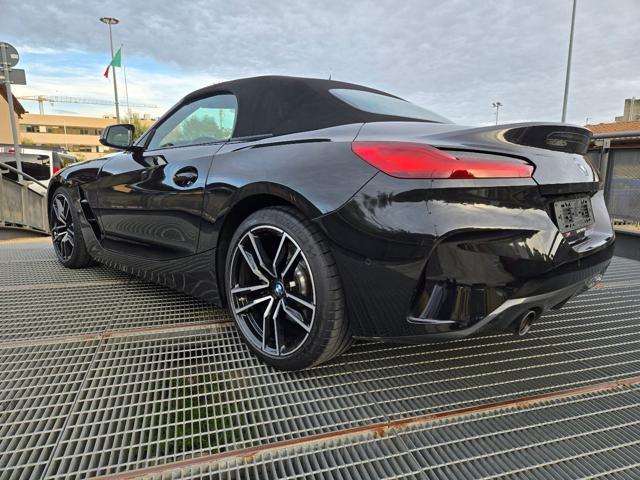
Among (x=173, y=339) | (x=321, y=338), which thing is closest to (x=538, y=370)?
(x=321, y=338)

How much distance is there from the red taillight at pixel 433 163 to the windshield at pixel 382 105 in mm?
597

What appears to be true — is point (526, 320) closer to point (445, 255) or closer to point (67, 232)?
point (445, 255)

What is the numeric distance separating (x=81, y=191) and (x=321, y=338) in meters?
2.77

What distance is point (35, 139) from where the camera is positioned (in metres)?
68.1

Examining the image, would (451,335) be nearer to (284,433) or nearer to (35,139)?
(284,433)

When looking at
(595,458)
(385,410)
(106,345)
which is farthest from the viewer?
(106,345)

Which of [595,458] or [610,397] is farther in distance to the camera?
[610,397]

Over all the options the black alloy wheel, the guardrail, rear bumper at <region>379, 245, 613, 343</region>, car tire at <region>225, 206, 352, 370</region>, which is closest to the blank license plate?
rear bumper at <region>379, 245, 613, 343</region>

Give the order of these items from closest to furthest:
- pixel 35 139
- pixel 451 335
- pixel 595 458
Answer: pixel 595 458 < pixel 451 335 < pixel 35 139

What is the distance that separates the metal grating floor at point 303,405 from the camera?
139 centimetres

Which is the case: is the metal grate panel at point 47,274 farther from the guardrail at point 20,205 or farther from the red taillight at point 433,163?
the guardrail at point 20,205

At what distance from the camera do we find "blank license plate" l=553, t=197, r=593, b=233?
1713mm

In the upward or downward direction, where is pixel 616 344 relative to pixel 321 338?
downward

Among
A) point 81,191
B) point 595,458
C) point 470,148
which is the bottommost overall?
point 595,458
